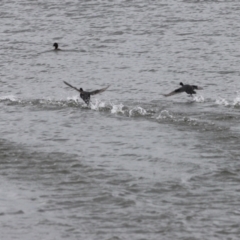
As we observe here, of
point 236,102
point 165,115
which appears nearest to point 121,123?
point 165,115

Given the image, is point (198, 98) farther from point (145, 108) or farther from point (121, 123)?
point (121, 123)

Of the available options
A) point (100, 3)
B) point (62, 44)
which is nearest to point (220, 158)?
point (62, 44)

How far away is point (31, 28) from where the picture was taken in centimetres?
4231

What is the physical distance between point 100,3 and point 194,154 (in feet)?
78.2

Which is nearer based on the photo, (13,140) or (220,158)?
(220,158)

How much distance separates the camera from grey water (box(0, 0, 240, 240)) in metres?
19.4

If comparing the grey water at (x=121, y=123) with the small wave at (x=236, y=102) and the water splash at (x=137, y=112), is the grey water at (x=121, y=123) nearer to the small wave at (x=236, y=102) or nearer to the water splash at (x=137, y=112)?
the water splash at (x=137, y=112)

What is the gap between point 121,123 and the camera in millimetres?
26797

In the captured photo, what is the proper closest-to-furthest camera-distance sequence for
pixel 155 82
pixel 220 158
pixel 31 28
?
pixel 220 158, pixel 155 82, pixel 31 28

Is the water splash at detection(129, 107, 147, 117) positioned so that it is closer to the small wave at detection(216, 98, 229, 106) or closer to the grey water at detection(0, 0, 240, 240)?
the grey water at detection(0, 0, 240, 240)

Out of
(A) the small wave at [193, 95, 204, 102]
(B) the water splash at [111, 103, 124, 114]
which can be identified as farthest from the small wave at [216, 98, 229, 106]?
(B) the water splash at [111, 103, 124, 114]

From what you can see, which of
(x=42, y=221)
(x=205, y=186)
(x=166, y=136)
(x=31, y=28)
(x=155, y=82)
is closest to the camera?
(x=42, y=221)

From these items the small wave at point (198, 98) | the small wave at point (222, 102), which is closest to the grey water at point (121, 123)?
the small wave at point (198, 98)

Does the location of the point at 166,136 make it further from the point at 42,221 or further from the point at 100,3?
the point at 100,3
